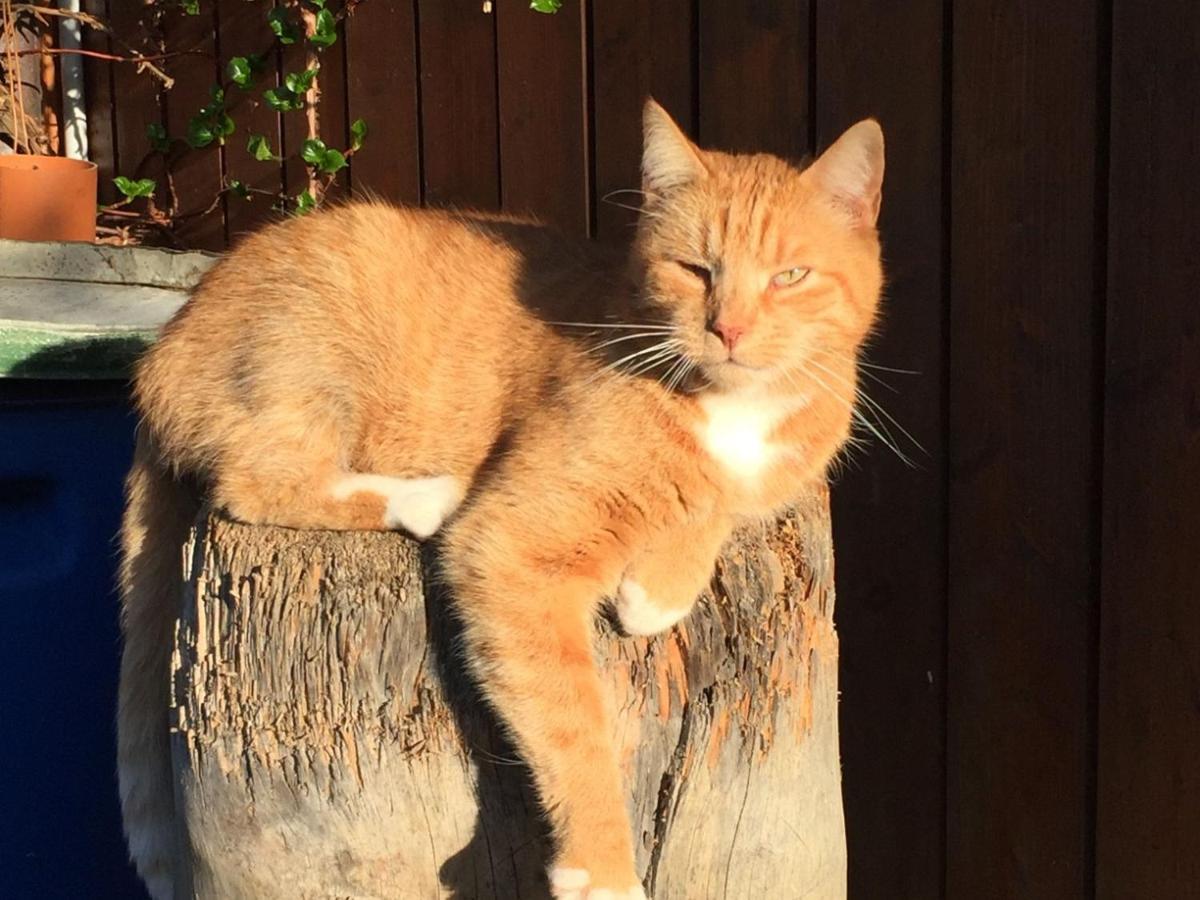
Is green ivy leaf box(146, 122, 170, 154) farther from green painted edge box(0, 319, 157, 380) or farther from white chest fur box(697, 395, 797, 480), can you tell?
white chest fur box(697, 395, 797, 480)

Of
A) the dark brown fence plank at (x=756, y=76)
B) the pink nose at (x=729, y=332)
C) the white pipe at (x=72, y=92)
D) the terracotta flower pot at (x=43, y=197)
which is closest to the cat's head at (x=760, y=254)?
the pink nose at (x=729, y=332)

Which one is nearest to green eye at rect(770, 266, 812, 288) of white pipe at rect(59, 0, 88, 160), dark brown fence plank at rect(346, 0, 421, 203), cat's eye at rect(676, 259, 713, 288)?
cat's eye at rect(676, 259, 713, 288)

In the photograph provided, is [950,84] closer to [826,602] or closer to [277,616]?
[826,602]

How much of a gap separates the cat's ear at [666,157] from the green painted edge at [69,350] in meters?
1.06

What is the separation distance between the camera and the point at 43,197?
11.1 ft

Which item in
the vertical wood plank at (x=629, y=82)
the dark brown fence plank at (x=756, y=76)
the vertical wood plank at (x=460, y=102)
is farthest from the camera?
the vertical wood plank at (x=460, y=102)

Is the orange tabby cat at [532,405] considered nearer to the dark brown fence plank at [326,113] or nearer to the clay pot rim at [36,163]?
the dark brown fence plank at [326,113]

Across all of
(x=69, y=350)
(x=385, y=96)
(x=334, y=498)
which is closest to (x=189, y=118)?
(x=385, y=96)

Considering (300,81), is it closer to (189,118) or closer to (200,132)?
(200,132)

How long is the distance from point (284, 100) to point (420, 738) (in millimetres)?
2454

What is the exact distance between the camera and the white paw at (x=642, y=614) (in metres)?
1.67

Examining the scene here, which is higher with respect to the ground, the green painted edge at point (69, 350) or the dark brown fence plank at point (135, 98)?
the dark brown fence plank at point (135, 98)

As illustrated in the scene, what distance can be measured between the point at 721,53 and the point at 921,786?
1.71 m

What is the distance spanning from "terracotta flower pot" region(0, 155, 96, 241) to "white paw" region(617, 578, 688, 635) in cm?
241
